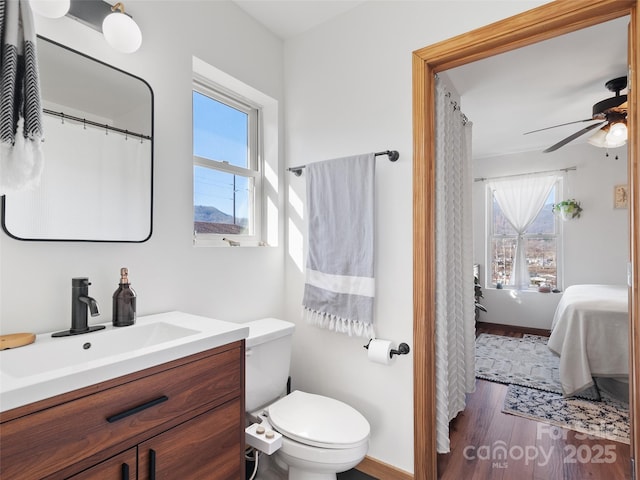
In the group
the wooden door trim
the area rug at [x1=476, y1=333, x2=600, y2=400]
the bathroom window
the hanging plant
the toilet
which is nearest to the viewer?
the toilet

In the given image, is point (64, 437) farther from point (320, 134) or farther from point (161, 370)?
point (320, 134)

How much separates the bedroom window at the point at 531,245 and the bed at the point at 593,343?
2035 mm

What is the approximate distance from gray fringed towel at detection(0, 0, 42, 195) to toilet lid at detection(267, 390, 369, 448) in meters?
1.27

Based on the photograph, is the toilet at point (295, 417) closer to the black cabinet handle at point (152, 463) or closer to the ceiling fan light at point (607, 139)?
the black cabinet handle at point (152, 463)

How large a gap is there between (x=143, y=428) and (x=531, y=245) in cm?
515

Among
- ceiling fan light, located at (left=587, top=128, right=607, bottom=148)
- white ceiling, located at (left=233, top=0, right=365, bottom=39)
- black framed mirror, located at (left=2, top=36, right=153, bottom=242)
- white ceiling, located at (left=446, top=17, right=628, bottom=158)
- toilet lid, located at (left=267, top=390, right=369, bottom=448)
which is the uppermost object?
white ceiling, located at (left=233, top=0, right=365, bottom=39)

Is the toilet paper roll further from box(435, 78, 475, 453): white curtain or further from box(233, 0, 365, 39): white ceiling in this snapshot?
box(233, 0, 365, 39): white ceiling

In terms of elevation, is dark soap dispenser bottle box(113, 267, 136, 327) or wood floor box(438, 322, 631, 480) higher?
dark soap dispenser bottle box(113, 267, 136, 327)

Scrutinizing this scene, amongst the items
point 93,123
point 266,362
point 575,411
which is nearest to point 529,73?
point 575,411

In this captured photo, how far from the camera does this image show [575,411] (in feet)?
7.92

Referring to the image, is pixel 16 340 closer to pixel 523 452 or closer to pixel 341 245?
pixel 341 245

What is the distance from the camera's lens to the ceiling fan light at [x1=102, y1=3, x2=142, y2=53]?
1.26 meters

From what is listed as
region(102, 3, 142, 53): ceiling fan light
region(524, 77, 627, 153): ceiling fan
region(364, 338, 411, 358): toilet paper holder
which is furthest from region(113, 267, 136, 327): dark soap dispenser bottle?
region(524, 77, 627, 153): ceiling fan

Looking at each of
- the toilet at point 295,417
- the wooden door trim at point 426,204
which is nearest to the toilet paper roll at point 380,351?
the wooden door trim at point 426,204
